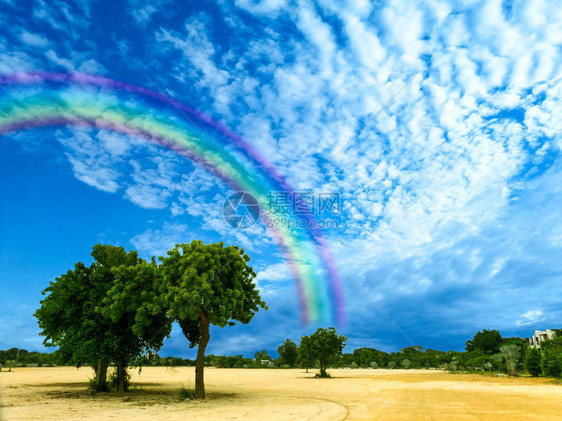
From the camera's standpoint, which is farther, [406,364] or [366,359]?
[366,359]

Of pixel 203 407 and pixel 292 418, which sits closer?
pixel 292 418

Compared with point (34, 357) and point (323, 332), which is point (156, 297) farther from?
point (34, 357)

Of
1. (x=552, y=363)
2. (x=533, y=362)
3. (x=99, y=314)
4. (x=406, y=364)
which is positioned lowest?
(x=406, y=364)

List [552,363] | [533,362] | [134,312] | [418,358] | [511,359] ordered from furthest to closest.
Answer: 1. [418,358]
2. [511,359]
3. [533,362]
4. [552,363]
5. [134,312]

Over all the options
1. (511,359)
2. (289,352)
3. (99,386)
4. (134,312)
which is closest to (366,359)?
(289,352)

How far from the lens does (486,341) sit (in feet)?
442

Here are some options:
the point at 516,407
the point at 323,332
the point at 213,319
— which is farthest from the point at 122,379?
the point at 323,332

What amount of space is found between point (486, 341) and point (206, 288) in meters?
144

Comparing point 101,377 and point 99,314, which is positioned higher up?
point 99,314

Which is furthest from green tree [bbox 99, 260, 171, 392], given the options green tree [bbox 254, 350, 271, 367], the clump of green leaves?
green tree [bbox 254, 350, 271, 367]

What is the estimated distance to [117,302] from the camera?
24.3 m

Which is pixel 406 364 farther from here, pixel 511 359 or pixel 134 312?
pixel 134 312

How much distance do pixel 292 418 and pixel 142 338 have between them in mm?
14451

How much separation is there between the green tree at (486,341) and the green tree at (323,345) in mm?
94385
